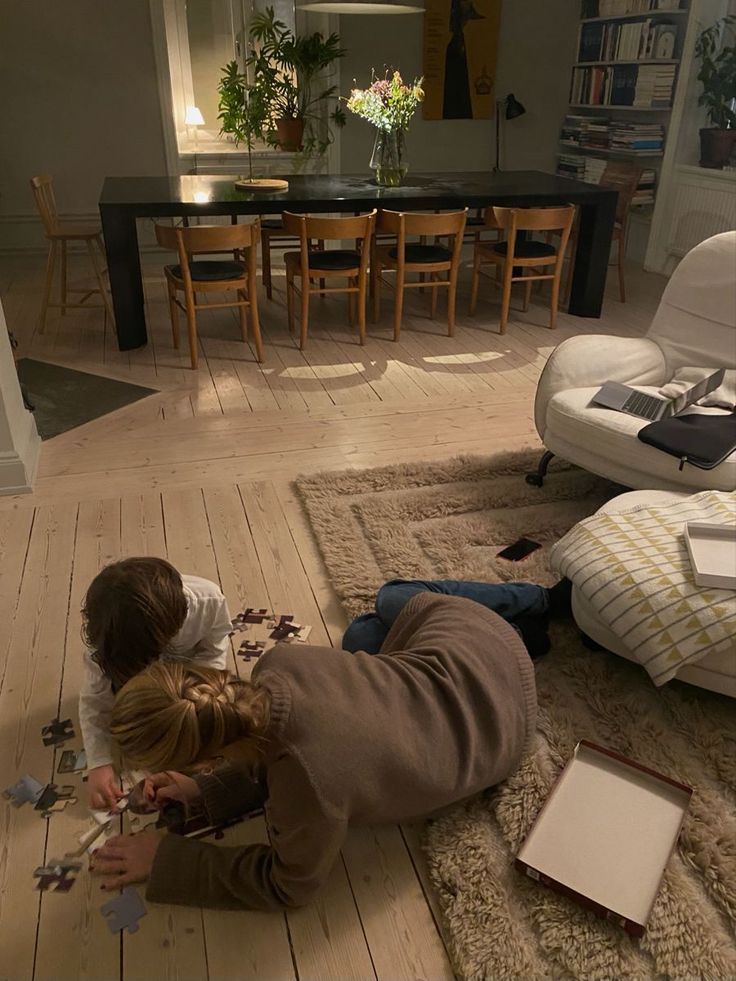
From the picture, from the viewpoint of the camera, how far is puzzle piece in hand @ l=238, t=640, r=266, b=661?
1976 mm

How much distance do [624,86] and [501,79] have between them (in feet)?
3.59

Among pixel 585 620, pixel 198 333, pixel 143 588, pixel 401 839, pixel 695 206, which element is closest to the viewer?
pixel 143 588

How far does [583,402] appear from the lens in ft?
8.47

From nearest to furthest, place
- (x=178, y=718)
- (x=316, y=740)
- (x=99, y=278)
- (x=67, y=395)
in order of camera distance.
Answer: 1. (x=178, y=718)
2. (x=316, y=740)
3. (x=67, y=395)
4. (x=99, y=278)

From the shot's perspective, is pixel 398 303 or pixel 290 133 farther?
pixel 290 133

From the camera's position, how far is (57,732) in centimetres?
176

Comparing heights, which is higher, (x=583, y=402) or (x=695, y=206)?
(x=695, y=206)

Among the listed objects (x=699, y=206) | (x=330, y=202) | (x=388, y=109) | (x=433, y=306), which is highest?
(x=388, y=109)

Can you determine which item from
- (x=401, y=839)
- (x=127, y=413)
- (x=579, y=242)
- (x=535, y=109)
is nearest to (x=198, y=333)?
(x=127, y=413)

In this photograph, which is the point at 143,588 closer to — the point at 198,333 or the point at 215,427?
the point at 215,427

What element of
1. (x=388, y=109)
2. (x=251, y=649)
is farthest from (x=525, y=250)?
(x=251, y=649)

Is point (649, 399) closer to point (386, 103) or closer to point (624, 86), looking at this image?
point (386, 103)

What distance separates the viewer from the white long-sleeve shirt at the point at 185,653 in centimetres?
152

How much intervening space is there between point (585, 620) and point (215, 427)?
1.93m
